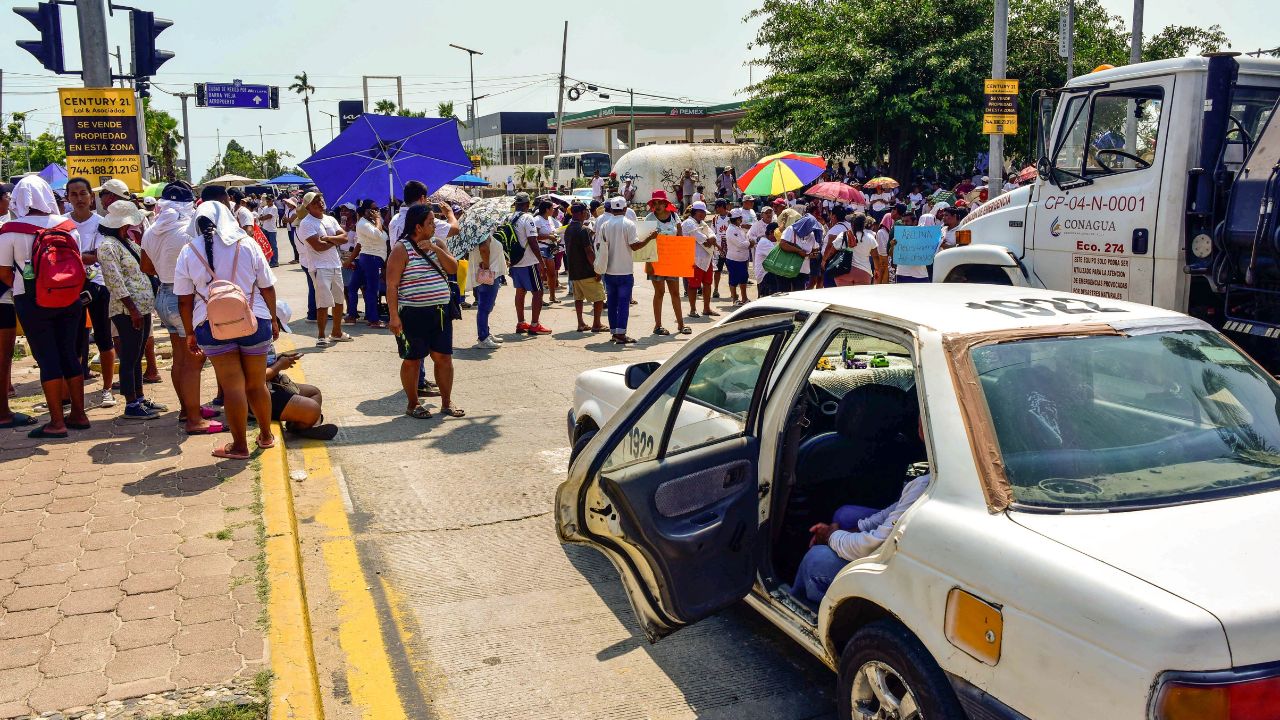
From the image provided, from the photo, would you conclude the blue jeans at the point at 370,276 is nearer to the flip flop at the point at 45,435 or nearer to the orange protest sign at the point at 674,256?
the orange protest sign at the point at 674,256

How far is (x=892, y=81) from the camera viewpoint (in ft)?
82.5

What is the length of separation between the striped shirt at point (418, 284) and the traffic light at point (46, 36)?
5.41m

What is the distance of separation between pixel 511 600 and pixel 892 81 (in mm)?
23088

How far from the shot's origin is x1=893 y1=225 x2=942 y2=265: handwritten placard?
472 inches

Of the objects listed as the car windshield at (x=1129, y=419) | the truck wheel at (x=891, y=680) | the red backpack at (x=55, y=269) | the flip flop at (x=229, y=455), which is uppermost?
the red backpack at (x=55, y=269)

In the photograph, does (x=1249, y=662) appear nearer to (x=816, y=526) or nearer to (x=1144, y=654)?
(x=1144, y=654)

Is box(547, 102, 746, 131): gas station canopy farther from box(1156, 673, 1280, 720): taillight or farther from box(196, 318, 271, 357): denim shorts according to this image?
box(1156, 673, 1280, 720): taillight

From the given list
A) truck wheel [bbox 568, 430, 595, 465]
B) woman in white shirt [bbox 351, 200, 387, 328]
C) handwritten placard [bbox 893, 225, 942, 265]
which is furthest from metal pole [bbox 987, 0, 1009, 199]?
truck wheel [bbox 568, 430, 595, 465]

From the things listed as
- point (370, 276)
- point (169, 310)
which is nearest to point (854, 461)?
point (169, 310)

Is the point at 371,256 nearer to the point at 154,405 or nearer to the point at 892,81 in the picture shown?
the point at 154,405

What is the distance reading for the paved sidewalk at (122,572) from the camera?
3.71m

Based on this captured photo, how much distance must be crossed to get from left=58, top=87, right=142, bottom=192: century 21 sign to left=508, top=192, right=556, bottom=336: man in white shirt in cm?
423

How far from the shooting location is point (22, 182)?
6.94 metres

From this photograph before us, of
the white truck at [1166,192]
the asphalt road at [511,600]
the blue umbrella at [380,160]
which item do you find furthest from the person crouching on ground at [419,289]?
the white truck at [1166,192]
